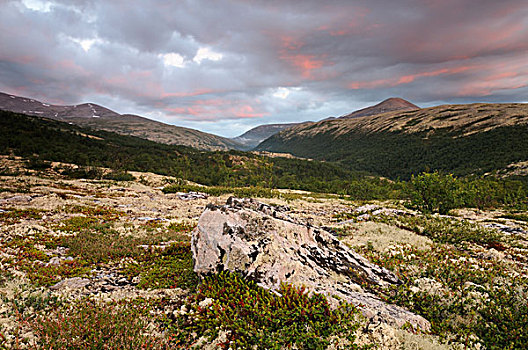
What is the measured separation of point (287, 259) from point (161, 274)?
18.4 ft

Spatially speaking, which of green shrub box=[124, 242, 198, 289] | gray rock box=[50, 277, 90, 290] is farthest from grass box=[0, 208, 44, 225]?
green shrub box=[124, 242, 198, 289]

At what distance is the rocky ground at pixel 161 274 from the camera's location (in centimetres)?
636

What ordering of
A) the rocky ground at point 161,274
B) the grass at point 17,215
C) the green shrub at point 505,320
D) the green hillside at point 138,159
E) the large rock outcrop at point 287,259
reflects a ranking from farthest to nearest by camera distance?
1. the green hillside at point 138,159
2. the grass at point 17,215
3. the large rock outcrop at point 287,259
4. the green shrub at point 505,320
5. the rocky ground at point 161,274

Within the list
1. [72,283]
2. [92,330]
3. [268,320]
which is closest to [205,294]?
[268,320]

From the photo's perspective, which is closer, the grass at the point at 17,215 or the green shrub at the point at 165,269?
the green shrub at the point at 165,269

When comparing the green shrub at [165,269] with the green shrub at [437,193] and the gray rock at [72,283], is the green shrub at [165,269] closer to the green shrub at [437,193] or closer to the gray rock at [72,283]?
the gray rock at [72,283]

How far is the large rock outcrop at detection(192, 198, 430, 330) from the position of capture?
309 inches

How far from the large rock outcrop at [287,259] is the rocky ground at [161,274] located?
2.74ft

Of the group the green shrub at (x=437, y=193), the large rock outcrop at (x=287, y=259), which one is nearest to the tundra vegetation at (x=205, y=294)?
the large rock outcrop at (x=287, y=259)

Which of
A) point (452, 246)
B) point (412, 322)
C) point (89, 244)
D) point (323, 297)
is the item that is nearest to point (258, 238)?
point (323, 297)

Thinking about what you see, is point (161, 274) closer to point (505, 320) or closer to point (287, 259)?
point (287, 259)

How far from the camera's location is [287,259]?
8820mm

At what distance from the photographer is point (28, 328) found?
19.5 ft

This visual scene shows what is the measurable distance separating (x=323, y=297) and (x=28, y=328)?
8.01 m
